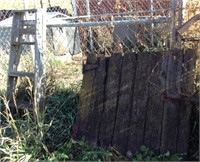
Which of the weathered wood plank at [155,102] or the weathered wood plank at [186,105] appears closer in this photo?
the weathered wood plank at [186,105]

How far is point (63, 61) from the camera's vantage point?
7641mm

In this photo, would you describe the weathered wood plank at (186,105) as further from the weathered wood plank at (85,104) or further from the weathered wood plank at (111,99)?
the weathered wood plank at (85,104)

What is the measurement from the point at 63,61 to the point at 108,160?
443 cm

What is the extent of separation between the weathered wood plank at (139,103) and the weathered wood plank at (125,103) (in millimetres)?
49

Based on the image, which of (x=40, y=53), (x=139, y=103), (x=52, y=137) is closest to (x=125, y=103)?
(x=139, y=103)

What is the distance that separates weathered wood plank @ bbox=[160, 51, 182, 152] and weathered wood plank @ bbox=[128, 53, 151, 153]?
0.23 metres

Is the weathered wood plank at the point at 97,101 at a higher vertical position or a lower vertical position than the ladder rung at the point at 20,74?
lower

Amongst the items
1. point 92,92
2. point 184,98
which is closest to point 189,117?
point 184,98

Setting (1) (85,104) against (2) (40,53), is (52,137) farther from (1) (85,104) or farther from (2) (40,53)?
(2) (40,53)

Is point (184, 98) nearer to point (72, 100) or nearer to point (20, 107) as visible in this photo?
point (72, 100)

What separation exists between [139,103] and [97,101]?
491 mm

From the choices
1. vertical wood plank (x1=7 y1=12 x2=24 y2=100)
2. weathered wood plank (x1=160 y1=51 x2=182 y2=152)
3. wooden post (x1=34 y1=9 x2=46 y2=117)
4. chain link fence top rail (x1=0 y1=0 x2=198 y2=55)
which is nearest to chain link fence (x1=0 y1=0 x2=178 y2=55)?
chain link fence top rail (x1=0 y1=0 x2=198 y2=55)

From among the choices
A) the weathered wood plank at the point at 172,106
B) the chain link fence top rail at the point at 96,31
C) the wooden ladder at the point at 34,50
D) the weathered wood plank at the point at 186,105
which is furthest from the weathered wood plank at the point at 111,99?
the chain link fence top rail at the point at 96,31

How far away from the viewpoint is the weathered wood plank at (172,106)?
3.48 metres
